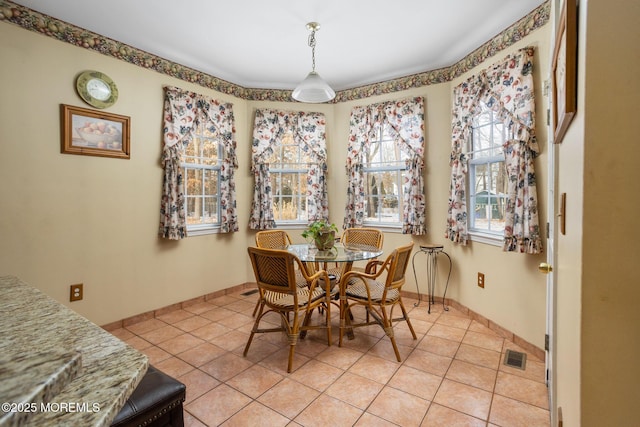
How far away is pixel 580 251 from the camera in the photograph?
64 centimetres

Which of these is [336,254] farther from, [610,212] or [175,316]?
[610,212]

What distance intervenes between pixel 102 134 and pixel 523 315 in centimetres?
406

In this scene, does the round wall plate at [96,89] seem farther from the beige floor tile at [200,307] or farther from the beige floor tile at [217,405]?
the beige floor tile at [217,405]

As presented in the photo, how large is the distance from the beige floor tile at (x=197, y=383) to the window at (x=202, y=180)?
6.00 feet

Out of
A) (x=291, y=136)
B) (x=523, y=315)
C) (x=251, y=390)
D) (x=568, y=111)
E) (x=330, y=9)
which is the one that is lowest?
(x=251, y=390)

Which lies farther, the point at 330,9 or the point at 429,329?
the point at 429,329

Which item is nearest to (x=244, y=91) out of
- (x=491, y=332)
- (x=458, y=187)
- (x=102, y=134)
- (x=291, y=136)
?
(x=291, y=136)

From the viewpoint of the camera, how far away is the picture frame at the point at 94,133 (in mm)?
2688

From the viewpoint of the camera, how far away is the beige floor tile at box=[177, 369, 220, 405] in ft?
6.61

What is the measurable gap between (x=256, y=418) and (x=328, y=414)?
0.42 meters

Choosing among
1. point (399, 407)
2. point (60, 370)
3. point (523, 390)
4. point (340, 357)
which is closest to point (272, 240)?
point (340, 357)

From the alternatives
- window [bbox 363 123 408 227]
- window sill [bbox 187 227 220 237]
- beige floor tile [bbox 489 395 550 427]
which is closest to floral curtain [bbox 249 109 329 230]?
window sill [bbox 187 227 220 237]

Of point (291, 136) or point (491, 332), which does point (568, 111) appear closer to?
point (491, 332)

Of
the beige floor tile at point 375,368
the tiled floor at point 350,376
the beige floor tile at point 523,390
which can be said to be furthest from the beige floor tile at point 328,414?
the beige floor tile at point 523,390
